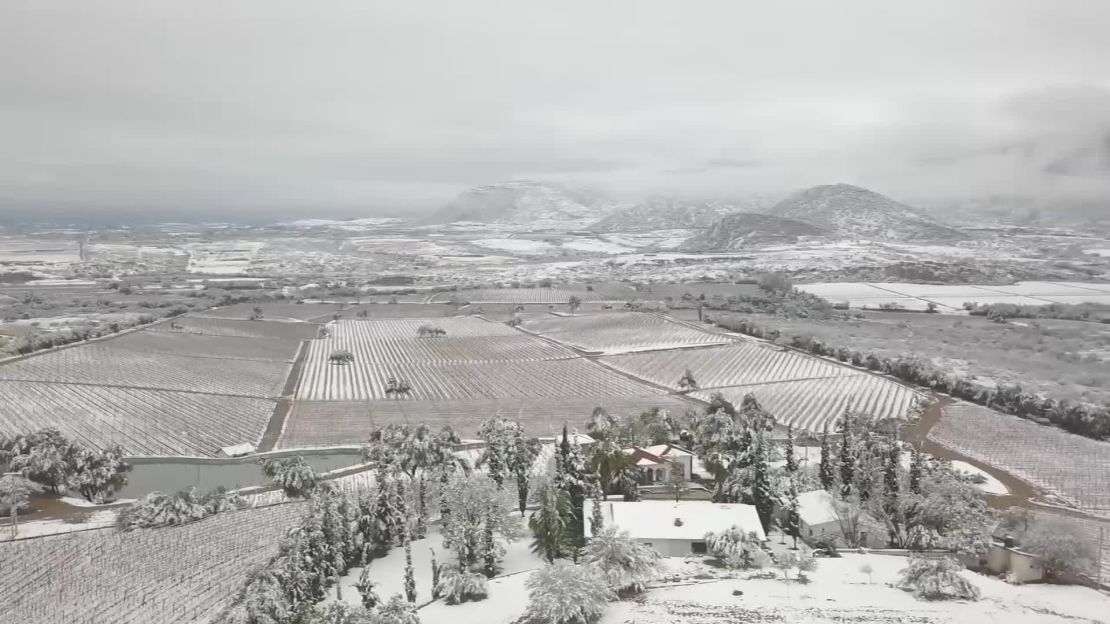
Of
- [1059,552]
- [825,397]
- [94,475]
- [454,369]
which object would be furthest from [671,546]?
[454,369]

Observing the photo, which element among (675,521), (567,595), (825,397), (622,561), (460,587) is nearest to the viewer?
(567,595)

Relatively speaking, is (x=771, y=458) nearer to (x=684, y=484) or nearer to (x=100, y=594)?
(x=684, y=484)

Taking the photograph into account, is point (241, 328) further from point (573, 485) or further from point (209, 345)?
point (573, 485)

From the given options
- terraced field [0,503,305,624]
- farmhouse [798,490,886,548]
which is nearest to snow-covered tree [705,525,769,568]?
farmhouse [798,490,886,548]

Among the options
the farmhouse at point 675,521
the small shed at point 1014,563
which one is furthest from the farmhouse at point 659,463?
the small shed at point 1014,563

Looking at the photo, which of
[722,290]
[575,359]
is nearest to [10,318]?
[575,359]

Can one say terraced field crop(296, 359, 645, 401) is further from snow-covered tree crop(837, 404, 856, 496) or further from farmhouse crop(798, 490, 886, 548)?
farmhouse crop(798, 490, 886, 548)
